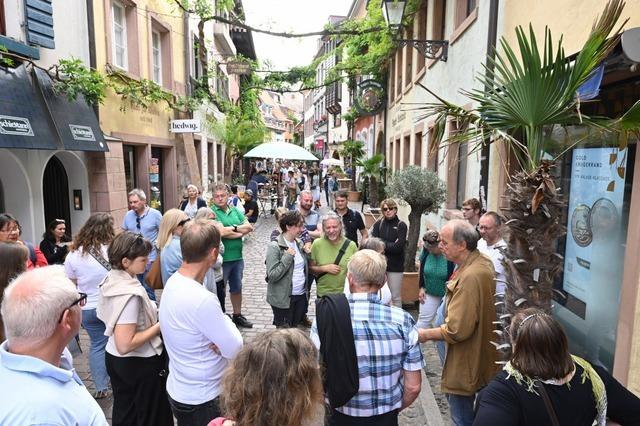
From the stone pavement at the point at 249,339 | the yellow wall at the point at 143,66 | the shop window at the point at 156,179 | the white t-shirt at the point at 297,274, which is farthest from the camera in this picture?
the shop window at the point at 156,179

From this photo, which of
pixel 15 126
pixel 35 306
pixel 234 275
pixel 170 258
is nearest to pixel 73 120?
pixel 15 126

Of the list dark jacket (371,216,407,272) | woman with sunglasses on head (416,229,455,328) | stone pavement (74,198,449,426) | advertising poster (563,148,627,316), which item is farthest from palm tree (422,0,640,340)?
dark jacket (371,216,407,272)

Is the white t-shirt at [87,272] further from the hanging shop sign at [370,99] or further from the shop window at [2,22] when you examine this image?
the hanging shop sign at [370,99]

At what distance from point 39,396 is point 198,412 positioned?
125cm

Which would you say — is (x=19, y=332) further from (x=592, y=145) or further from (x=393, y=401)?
(x=592, y=145)

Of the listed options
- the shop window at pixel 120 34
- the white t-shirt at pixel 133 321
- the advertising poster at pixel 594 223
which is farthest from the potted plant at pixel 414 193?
the shop window at pixel 120 34

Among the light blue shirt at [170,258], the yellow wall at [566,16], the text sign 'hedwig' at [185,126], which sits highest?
the yellow wall at [566,16]

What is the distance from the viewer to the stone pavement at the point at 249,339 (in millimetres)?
4066

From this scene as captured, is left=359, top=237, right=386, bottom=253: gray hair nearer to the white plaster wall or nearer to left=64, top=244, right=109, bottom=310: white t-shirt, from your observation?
left=64, top=244, right=109, bottom=310: white t-shirt

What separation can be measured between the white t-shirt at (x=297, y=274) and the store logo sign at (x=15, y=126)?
154 inches

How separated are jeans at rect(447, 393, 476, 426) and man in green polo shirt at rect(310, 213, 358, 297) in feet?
5.52

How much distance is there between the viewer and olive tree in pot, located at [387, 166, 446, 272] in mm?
7070

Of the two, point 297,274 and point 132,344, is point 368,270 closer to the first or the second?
point 132,344

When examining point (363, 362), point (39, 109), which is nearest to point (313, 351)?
point (363, 362)
